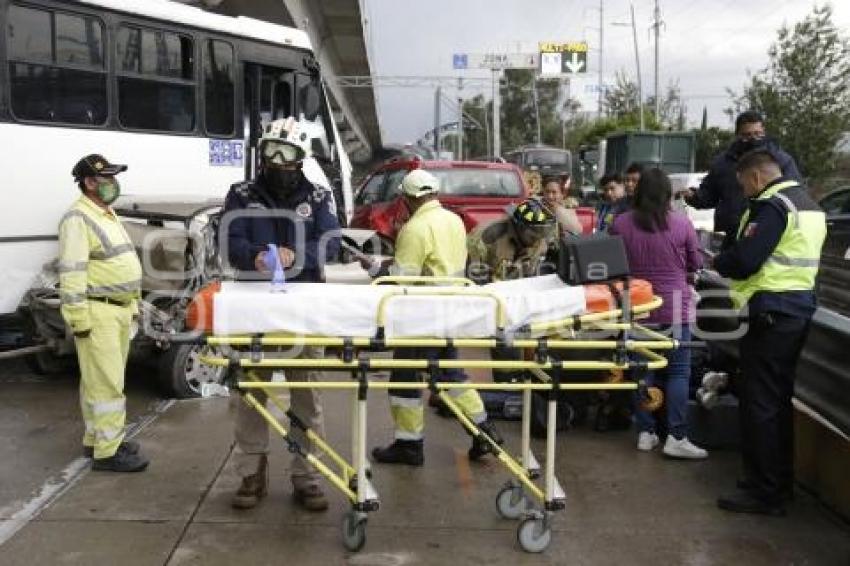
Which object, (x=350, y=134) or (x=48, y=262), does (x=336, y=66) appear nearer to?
(x=350, y=134)

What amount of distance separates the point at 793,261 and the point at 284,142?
8.70ft

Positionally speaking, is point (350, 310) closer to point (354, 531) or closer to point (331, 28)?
point (354, 531)

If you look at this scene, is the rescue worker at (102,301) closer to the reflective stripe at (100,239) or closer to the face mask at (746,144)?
the reflective stripe at (100,239)

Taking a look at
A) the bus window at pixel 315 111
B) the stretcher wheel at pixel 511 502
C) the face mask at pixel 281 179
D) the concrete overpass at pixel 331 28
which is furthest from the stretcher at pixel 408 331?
the concrete overpass at pixel 331 28

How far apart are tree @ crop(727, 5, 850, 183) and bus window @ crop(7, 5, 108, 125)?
23.2m

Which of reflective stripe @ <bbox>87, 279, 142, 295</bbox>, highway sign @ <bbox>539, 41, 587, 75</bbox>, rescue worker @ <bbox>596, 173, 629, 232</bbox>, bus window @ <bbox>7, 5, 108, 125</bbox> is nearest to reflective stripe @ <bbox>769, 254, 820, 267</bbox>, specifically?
rescue worker @ <bbox>596, 173, 629, 232</bbox>

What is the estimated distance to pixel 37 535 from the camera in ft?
14.3

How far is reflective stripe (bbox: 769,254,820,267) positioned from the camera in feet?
15.3

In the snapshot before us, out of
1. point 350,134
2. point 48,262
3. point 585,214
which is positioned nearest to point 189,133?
point 48,262

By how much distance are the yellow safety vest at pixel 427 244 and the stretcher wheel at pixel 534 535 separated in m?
1.74

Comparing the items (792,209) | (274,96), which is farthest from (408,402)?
(274,96)

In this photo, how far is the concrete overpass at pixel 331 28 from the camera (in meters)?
16.0

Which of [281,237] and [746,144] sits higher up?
[746,144]

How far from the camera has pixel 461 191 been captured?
11930 mm
